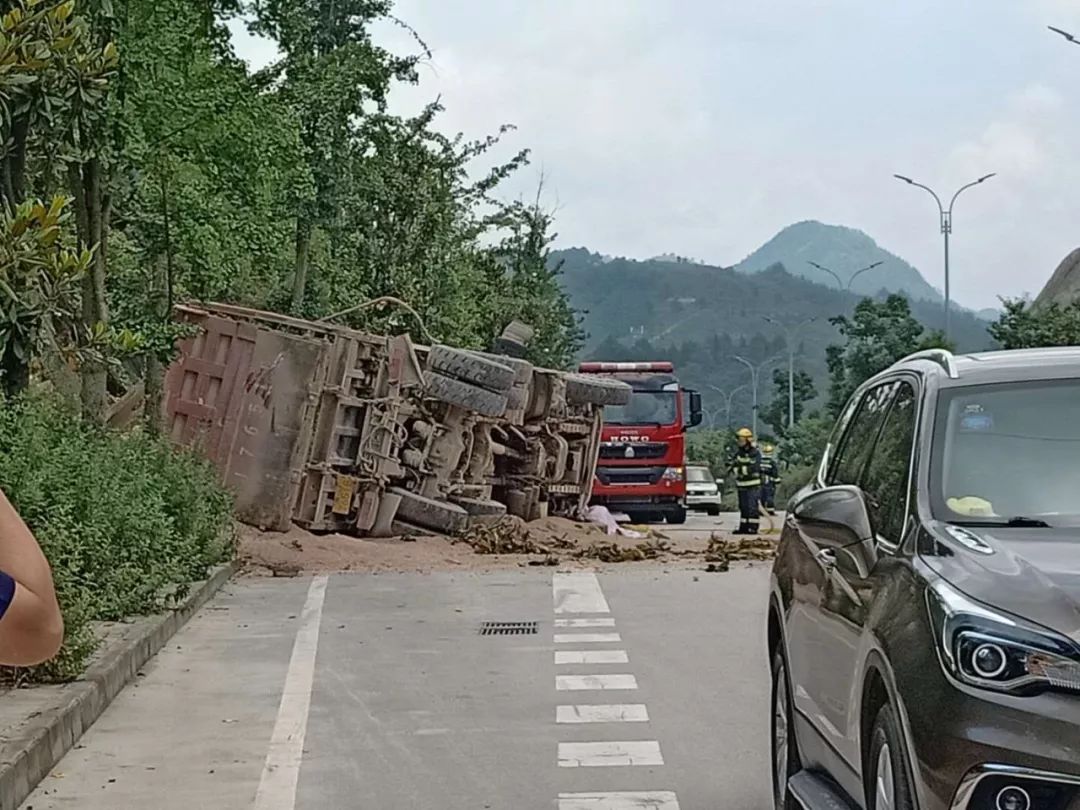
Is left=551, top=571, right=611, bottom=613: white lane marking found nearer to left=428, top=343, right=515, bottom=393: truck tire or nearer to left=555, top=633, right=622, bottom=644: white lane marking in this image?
left=555, top=633, right=622, bottom=644: white lane marking

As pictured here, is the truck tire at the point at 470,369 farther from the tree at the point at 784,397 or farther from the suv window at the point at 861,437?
the tree at the point at 784,397

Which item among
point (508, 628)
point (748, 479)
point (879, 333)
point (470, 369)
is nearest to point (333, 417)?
point (470, 369)

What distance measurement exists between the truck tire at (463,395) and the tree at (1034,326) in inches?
909

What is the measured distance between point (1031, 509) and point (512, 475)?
19.8 meters

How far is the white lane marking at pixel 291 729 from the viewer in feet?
25.6

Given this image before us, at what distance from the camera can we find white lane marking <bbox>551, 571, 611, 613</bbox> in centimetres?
1466

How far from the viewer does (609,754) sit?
28.0ft

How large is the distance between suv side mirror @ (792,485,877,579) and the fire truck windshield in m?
27.7

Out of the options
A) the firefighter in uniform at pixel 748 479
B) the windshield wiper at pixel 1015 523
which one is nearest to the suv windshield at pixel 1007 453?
the windshield wiper at pixel 1015 523

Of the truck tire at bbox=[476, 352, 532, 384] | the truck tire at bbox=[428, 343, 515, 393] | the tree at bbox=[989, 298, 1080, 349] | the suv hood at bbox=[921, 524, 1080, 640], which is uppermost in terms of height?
the tree at bbox=[989, 298, 1080, 349]

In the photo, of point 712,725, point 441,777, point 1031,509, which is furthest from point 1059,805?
point 712,725

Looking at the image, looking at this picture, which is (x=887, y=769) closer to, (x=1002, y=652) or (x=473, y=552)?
(x=1002, y=652)

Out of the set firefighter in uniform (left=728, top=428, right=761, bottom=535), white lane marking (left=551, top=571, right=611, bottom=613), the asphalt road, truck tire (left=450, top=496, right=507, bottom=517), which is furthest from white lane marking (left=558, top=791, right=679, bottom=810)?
firefighter in uniform (left=728, top=428, right=761, bottom=535)

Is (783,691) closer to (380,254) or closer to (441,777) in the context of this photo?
(441,777)
